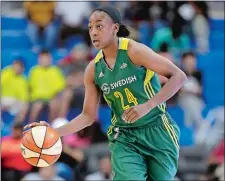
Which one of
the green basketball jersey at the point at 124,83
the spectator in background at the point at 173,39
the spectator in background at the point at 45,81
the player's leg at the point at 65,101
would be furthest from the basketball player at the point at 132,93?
the spectator in background at the point at 173,39

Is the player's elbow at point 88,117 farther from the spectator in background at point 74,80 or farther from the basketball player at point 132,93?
the spectator in background at point 74,80

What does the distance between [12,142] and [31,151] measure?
3.70m

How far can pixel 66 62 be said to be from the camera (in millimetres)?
10820

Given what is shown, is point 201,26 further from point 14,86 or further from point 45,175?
point 45,175

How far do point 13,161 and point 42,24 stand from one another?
13.3 ft

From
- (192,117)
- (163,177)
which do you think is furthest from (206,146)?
(163,177)

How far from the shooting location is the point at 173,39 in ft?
38.0

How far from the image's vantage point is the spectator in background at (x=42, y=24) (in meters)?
11.9

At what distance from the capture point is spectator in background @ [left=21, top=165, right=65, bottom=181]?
26.8 ft

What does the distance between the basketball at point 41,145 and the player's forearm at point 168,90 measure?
2.68 feet

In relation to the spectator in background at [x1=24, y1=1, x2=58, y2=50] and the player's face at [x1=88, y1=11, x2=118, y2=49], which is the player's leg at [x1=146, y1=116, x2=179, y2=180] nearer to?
the player's face at [x1=88, y1=11, x2=118, y2=49]


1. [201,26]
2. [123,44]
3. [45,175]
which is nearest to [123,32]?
[123,44]

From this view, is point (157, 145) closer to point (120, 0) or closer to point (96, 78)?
point (96, 78)

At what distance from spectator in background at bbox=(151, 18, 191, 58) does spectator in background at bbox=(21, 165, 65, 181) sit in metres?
3.55
